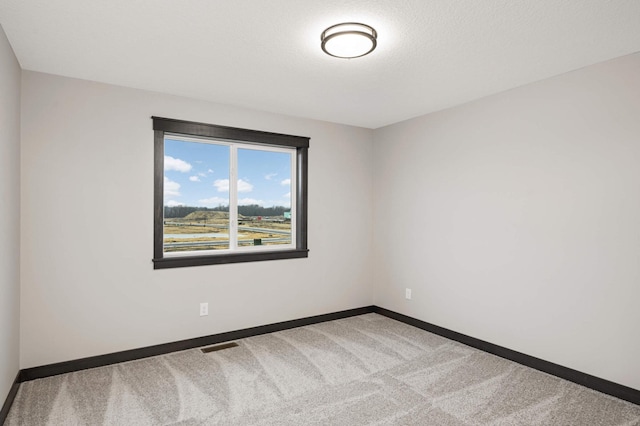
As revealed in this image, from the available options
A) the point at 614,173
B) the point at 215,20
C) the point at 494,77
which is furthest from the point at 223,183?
the point at 614,173

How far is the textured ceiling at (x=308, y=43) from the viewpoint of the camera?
203cm

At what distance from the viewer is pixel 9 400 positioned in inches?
96.3

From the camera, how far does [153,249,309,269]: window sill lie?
11.4 feet

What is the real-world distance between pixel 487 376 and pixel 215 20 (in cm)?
322

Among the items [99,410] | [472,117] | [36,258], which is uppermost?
[472,117]

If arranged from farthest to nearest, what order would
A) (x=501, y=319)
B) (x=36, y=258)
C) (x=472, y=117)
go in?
(x=472, y=117) < (x=501, y=319) < (x=36, y=258)

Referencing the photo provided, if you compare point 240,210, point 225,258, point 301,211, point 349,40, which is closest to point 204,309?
point 225,258

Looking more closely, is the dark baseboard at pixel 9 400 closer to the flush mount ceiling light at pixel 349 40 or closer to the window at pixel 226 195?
the window at pixel 226 195

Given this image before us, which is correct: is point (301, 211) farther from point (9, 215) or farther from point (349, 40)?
point (9, 215)

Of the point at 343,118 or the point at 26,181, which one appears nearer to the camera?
the point at 26,181

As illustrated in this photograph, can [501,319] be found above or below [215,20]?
below

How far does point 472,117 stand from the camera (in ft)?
12.1

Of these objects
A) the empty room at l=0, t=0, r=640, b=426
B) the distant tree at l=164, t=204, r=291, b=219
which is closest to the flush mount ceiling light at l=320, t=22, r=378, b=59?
the empty room at l=0, t=0, r=640, b=426

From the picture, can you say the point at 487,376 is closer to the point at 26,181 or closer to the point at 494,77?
the point at 494,77
